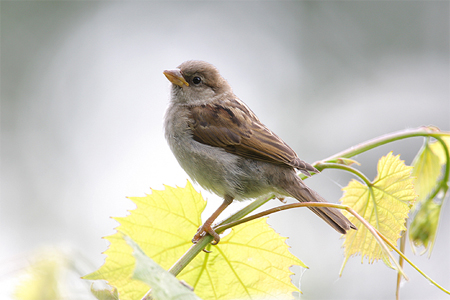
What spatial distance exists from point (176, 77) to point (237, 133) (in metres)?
0.76

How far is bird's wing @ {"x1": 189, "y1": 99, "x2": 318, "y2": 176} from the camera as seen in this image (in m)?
2.59

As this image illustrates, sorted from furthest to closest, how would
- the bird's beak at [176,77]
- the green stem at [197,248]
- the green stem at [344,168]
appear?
the bird's beak at [176,77] < the green stem at [344,168] < the green stem at [197,248]

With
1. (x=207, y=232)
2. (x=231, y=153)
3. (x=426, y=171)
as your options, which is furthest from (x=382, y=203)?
(x=231, y=153)

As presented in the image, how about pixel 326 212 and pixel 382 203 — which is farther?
pixel 326 212

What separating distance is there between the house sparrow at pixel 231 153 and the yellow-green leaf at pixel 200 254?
58cm

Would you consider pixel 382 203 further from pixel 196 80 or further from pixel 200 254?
pixel 196 80

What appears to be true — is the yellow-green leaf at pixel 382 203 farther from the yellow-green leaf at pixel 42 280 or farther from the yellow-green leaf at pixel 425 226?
the yellow-green leaf at pixel 42 280

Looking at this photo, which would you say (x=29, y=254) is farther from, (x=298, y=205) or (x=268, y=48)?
(x=268, y=48)

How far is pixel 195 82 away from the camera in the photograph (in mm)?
3264

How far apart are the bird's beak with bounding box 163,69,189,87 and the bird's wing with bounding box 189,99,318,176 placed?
243 mm

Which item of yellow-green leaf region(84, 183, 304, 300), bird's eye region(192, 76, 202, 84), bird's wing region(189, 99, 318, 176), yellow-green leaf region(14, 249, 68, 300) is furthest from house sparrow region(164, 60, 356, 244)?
yellow-green leaf region(14, 249, 68, 300)

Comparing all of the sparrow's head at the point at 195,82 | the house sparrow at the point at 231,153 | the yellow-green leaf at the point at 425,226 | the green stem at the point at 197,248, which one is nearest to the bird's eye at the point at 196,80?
the sparrow's head at the point at 195,82

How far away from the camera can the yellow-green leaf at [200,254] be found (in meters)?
1.63

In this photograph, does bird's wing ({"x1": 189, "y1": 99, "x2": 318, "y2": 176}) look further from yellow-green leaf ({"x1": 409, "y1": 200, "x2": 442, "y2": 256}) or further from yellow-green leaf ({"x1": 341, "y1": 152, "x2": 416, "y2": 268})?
yellow-green leaf ({"x1": 409, "y1": 200, "x2": 442, "y2": 256})
